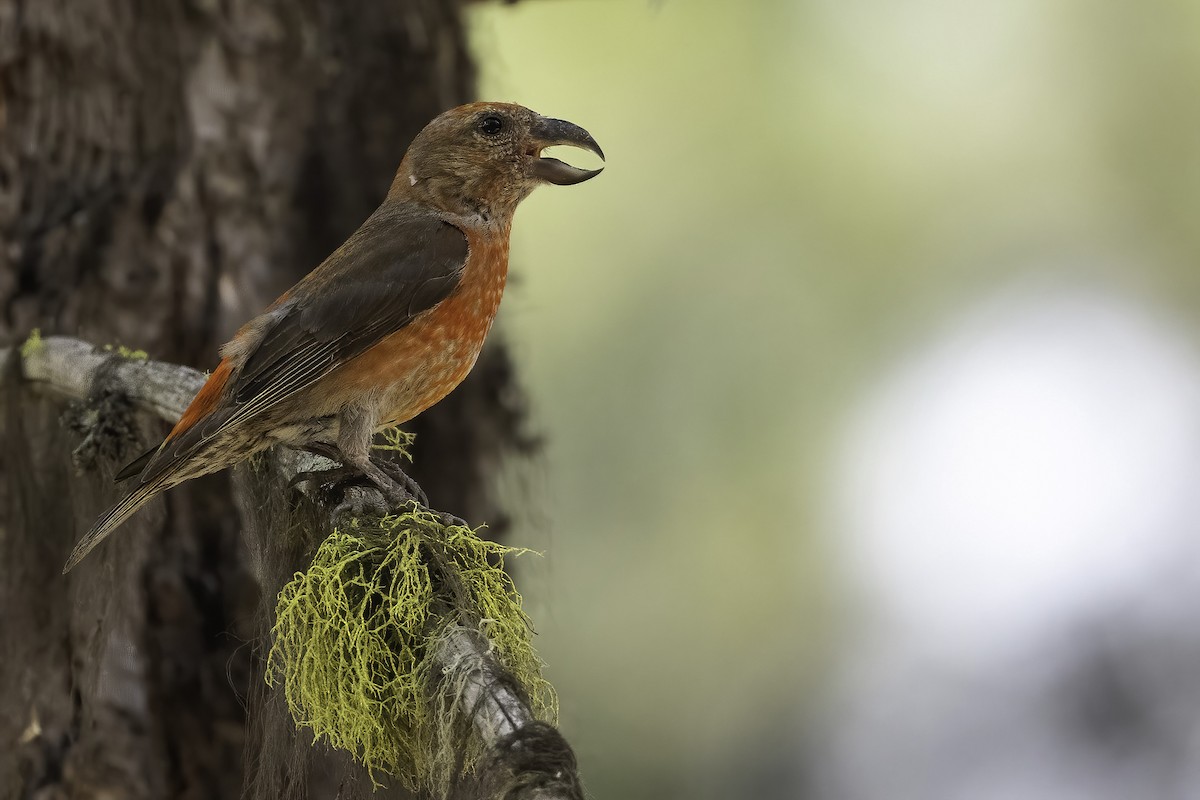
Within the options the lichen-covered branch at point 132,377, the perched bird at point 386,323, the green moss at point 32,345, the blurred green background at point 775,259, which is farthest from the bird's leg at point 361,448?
the blurred green background at point 775,259

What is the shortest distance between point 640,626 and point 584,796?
200 inches

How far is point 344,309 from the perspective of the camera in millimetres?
3219

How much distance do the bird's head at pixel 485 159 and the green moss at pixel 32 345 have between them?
1045 millimetres

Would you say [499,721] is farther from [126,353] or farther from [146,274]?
[146,274]

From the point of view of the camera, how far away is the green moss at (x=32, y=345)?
3.46 m

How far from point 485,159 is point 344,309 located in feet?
2.27

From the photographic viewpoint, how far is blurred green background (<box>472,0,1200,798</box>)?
6734 mm

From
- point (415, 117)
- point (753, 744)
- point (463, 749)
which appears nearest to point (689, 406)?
point (753, 744)

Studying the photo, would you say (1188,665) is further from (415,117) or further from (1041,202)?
(415,117)

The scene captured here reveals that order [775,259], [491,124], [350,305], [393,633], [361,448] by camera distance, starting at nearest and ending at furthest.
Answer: [393,633] < [361,448] < [350,305] < [491,124] < [775,259]

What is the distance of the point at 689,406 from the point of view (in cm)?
686

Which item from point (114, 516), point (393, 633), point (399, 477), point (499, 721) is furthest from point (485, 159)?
point (499, 721)

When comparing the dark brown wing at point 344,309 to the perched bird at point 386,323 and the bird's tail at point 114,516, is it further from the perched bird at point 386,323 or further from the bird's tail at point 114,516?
the bird's tail at point 114,516

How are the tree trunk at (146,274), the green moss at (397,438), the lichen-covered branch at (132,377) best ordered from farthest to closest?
the green moss at (397,438), the tree trunk at (146,274), the lichen-covered branch at (132,377)
